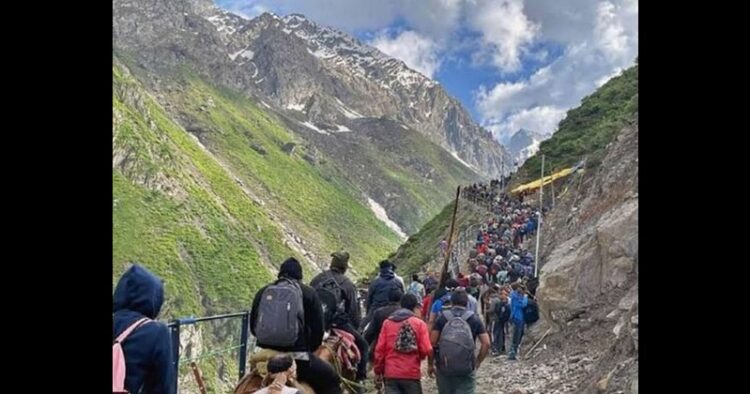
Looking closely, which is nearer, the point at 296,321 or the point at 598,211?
the point at 296,321

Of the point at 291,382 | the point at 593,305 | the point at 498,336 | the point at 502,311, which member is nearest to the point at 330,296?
the point at 291,382

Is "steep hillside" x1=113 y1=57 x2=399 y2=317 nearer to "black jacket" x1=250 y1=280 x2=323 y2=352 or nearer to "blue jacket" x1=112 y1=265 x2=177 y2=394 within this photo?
"black jacket" x1=250 y1=280 x2=323 y2=352

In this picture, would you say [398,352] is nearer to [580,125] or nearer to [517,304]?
[517,304]

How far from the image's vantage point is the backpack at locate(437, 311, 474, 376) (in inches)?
317

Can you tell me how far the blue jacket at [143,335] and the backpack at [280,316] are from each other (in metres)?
1.77

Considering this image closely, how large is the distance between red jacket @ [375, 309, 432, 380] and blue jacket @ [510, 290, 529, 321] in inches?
305

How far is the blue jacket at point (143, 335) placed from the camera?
12.8ft

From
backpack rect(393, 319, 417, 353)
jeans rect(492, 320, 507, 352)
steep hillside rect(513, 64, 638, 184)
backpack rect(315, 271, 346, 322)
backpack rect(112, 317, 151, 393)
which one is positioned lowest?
jeans rect(492, 320, 507, 352)

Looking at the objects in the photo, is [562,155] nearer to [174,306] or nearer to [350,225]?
[174,306]

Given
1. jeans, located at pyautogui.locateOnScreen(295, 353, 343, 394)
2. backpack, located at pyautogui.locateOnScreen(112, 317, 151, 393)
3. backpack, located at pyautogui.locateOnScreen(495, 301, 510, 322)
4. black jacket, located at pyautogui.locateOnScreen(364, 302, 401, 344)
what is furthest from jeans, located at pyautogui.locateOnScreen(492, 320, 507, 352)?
backpack, located at pyautogui.locateOnScreen(112, 317, 151, 393)

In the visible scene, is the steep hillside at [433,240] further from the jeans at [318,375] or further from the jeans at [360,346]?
the jeans at [318,375]
